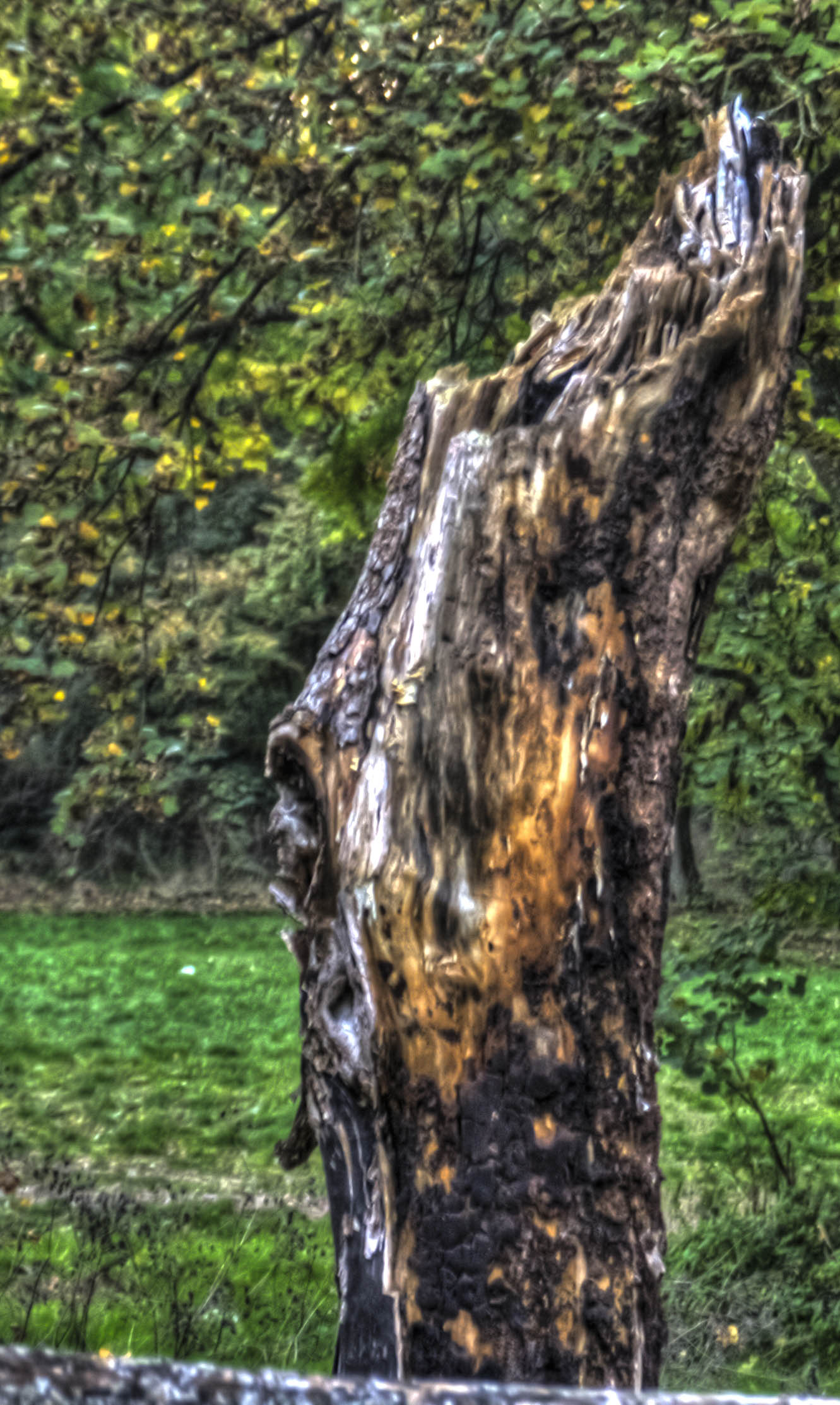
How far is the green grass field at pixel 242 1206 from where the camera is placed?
4336 mm

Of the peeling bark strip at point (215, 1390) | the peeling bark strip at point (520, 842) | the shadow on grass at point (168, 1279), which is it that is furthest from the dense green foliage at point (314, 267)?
the peeling bark strip at point (215, 1390)

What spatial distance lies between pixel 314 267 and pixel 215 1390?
14.3 ft

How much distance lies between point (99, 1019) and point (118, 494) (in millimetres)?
7448

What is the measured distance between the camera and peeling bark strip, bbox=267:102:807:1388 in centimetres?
185

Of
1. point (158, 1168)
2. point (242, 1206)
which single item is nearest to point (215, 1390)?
point (242, 1206)

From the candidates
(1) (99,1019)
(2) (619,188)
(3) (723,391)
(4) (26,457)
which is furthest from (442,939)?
(1) (99,1019)

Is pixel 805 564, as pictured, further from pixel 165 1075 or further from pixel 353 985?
pixel 165 1075

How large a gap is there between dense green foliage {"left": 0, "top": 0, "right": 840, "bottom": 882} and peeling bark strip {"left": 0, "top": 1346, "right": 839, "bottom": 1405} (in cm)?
301

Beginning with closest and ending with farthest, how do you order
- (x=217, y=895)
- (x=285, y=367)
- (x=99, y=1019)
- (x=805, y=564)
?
1. (x=285, y=367)
2. (x=805, y=564)
3. (x=99, y=1019)
4. (x=217, y=895)

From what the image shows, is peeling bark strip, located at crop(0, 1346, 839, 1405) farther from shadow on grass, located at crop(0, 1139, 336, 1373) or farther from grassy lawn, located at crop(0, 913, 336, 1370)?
grassy lawn, located at crop(0, 913, 336, 1370)

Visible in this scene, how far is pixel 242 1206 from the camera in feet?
18.9

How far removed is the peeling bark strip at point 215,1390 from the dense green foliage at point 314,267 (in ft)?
9.86

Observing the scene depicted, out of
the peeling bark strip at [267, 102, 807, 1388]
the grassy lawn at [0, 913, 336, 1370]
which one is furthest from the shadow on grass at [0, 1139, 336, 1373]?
the peeling bark strip at [267, 102, 807, 1388]

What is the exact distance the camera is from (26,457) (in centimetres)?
409
